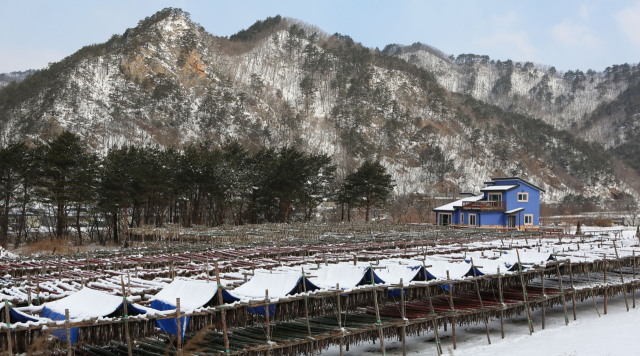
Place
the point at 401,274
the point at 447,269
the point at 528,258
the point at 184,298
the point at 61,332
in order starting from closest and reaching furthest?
the point at 61,332, the point at 184,298, the point at 401,274, the point at 447,269, the point at 528,258

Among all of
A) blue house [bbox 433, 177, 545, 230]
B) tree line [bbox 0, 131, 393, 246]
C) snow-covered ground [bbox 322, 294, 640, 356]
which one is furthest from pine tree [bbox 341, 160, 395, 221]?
snow-covered ground [bbox 322, 294, 640, 356]

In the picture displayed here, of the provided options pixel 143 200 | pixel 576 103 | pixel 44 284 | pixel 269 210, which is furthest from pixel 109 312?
pixel 576 103

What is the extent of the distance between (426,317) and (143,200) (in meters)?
33.4

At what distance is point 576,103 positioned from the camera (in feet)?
508

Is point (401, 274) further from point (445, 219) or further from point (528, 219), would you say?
point (445, 219)

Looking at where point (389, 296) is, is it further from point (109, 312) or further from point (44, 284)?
point (44, 284)

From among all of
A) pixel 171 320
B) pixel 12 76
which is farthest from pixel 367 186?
pixel 12 76

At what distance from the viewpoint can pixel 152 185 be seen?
1553 inches

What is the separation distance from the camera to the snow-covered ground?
1367 centimetres

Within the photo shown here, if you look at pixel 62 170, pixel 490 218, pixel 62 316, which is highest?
pixel 62 170

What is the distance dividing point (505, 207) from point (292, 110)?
6613cm

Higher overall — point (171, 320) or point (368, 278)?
point (368, 278)

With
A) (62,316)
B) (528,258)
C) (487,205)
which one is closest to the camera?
(62,316)

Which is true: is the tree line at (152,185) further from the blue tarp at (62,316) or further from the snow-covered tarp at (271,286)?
the snow-covered tarp at (271,286)
